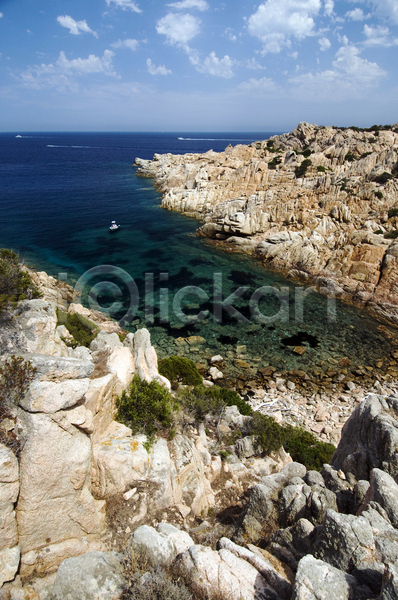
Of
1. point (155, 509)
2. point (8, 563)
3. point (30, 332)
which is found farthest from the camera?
point (30, 332)

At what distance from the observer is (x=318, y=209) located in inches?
1801

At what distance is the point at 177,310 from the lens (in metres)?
31.7

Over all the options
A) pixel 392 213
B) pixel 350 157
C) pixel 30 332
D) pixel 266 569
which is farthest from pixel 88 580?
pixel 350 157

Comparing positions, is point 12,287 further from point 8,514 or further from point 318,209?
point 318,209

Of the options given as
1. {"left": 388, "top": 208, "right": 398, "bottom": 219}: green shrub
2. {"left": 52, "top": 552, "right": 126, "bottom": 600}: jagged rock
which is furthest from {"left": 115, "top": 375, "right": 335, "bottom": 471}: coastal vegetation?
{"left": 388, "top": 208, "right": 398, "bottom": 219}: green shrub

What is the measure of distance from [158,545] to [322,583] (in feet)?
10.6

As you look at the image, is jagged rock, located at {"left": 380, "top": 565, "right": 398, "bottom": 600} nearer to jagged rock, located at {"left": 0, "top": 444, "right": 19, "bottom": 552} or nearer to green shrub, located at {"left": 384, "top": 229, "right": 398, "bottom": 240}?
jagged rock, located at {"left": 0, "top": 444, "right": 19, "bottom": 552}

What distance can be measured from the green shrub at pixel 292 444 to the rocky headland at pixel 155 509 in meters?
2.01

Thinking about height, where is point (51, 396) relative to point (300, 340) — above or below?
above

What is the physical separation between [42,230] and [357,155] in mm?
57543

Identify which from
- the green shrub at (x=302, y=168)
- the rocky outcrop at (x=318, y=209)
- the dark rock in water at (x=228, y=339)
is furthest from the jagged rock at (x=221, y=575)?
the green shrub at (x=302, y=168)

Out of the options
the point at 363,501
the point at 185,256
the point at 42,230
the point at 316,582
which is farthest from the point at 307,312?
the point at 42,230

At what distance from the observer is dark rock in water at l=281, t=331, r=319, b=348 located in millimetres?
27312

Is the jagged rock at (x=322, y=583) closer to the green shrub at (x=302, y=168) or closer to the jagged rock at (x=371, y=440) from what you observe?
the jagged rock at (x=371, y=440)
